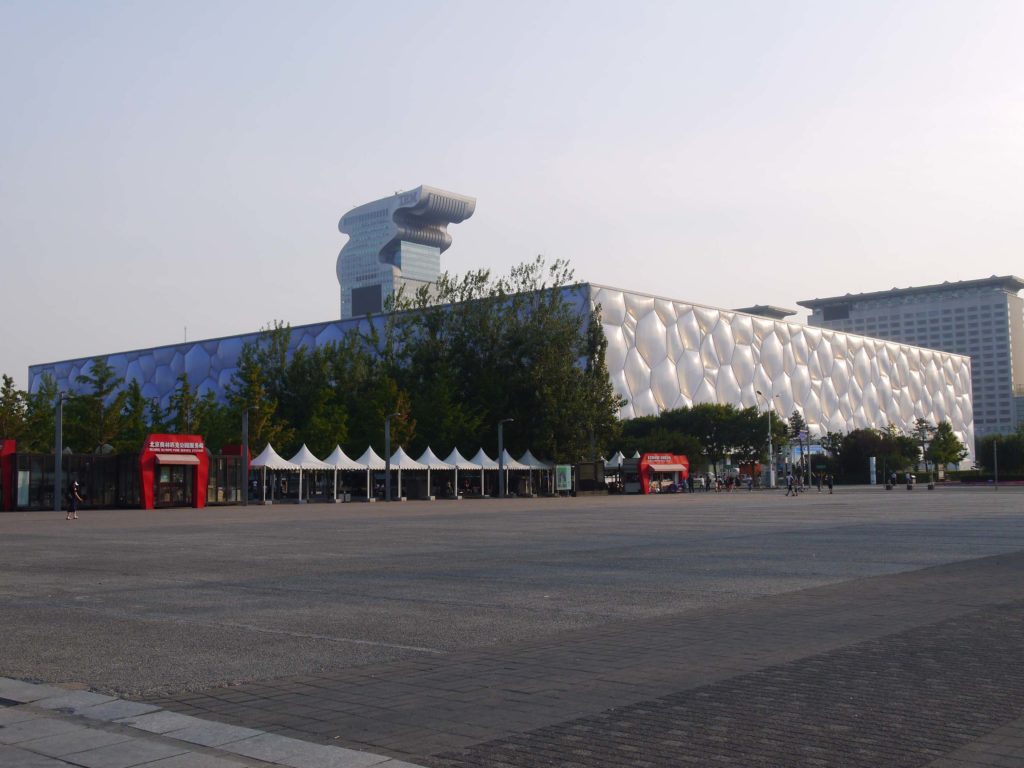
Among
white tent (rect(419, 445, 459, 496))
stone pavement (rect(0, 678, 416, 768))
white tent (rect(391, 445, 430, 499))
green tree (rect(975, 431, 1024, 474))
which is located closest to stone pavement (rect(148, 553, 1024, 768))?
stone pavement (rect(0, 678, 416, 768))

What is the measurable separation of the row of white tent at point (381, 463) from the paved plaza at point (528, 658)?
117 feet

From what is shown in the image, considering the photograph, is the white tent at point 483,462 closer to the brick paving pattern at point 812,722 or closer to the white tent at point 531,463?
the white tent at point 531,463

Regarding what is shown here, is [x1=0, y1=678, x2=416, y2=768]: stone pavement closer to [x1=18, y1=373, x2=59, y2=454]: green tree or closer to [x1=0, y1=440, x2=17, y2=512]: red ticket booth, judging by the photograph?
[x1=0, y1=440, x2=17, y2=512]: red ticket booth

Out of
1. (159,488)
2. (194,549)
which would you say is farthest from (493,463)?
(194,549)

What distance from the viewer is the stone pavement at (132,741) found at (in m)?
4.84

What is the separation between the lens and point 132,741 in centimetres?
525

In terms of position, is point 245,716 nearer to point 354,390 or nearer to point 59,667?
point 59,667

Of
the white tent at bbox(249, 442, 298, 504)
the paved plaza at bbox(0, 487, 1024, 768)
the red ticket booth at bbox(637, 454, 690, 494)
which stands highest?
the white tent at bbox(249, 442, 298, 504)

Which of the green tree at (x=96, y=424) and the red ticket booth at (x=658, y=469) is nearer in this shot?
the green tree at (x=96, y=424)

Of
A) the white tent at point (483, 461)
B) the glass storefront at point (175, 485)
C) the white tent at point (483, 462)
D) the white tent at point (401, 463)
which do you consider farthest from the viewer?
the white tent at point (483, 462)

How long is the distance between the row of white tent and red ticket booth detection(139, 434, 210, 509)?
162 inches

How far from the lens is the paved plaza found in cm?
517

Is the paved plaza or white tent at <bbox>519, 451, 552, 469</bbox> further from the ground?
white tent at <bbox>519, 451, 552, 469</bbox>

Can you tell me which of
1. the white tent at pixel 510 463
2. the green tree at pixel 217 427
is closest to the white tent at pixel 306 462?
the green tree at pixel 217 427
